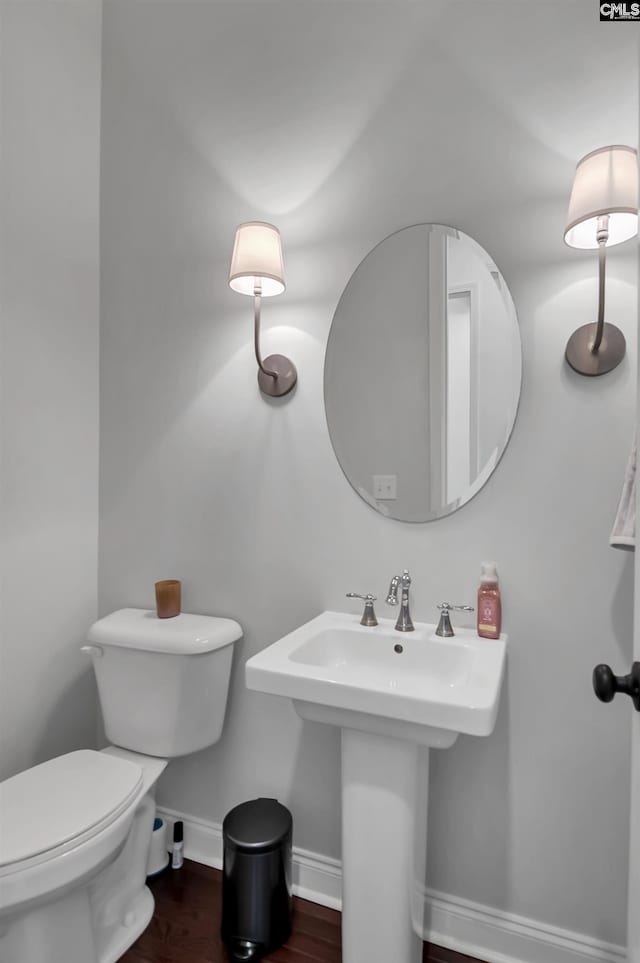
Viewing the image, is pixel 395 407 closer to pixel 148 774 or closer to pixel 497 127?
pixel 497 127

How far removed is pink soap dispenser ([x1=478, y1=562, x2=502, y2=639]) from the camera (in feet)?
4.14

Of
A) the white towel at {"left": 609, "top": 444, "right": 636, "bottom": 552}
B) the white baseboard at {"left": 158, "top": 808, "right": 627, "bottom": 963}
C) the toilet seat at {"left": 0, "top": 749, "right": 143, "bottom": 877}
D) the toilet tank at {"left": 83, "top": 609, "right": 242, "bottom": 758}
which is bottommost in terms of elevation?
the white baseboard at {"left": 158, "top": 808, "right": 627, "bottom": 963}

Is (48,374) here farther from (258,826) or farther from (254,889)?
(254,889)

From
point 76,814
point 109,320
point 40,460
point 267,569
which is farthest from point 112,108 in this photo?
point 76,814

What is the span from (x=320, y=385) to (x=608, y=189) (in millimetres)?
A: 800

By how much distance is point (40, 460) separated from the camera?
1.68 meters

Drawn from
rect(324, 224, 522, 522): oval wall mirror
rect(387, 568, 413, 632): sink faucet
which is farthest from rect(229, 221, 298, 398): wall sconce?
rect(387, 568, 413, 632): sink faucet

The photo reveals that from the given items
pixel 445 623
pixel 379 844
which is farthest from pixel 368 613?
pixel 379 844

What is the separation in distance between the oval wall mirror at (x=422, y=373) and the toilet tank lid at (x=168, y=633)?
1.95ft

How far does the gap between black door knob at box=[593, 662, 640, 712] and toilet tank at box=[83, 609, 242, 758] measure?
104cm

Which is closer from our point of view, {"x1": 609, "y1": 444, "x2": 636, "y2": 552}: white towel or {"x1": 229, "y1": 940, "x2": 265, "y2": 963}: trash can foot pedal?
{"x1": 609, "y1": 444, "x2": 636, "y2": 552}: white towel

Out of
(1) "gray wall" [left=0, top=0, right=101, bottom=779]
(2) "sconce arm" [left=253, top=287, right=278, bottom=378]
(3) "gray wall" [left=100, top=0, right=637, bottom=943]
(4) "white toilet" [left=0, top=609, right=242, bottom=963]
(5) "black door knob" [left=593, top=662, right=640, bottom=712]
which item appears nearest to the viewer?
(5) "black door knob" [left=593, top=662, right=640, bottom=712]

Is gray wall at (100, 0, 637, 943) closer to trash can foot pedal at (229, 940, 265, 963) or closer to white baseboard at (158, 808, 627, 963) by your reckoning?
white baseboard at (158, 808, 627, 963)

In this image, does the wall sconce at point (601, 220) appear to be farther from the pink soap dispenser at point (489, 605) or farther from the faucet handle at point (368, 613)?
the faucet handle at point (368, 613)
